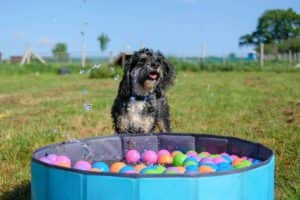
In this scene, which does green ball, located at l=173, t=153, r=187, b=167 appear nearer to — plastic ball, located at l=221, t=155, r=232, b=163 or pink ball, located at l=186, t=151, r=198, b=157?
pink ball, located at l=186, t=151, r=198, b=157

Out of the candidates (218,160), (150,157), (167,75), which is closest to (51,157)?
(150,157)

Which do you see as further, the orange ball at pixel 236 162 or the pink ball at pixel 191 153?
the pink ball at pixel 191 153

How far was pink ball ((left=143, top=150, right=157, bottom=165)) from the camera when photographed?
14.1ft

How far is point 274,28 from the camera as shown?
76188 millimetres

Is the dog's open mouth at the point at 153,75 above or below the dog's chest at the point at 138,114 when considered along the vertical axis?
above

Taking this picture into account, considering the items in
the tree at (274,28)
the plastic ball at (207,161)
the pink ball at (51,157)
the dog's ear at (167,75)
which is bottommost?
the plastic ball at (207,161)

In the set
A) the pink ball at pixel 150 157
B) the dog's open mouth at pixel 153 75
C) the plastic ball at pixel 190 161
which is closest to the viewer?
the plastic ball at pixel 190 161

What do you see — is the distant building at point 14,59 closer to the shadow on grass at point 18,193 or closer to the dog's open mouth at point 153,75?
the shadow on grass at point 18,193

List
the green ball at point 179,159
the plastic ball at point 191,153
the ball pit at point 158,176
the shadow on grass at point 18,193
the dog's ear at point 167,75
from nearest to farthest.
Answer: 1. the ball pit at point 158,176
2. the green ball at point 179,159
3. the plastic ball at point 191,153
4. the shadow on grass at point 18,193
5. the dog's ear at point 167,75

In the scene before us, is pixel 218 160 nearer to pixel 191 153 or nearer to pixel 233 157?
pixel 233 157

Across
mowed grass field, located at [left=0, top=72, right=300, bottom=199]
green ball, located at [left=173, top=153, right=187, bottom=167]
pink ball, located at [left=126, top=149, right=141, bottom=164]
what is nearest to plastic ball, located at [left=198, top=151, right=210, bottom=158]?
green ball, located at [left=173, top=153, right=187, bottom=167]

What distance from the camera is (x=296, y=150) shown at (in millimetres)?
5766

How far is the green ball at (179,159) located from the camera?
13.3ft

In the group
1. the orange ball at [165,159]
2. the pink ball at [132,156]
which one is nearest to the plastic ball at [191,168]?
the orange ball at [165,159]
